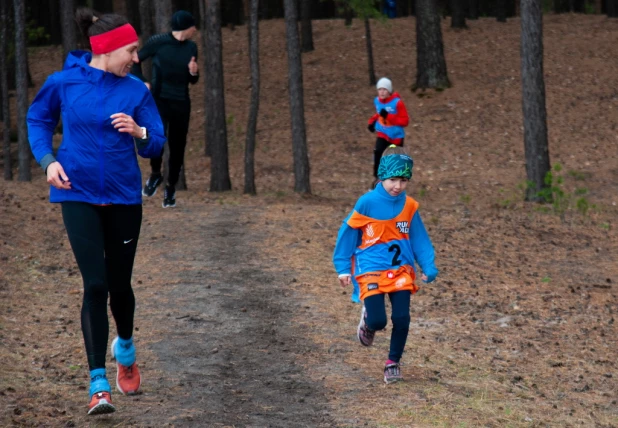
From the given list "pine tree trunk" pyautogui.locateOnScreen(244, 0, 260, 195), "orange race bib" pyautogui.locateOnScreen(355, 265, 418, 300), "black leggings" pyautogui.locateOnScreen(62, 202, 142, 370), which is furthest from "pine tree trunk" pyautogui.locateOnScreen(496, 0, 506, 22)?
"black leggings" pyautogui.locateOnScreen(62, 202, 142, 370)

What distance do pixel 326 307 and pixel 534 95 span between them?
884cm

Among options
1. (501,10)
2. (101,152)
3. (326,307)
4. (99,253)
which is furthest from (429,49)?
(99,253)

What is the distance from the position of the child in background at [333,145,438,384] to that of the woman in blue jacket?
169 centimetres

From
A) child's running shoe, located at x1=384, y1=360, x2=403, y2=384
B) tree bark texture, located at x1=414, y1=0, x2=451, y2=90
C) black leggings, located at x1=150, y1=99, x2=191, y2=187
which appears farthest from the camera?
tree bark texture, located at x1=414, y1=0, x2=451, y2=90

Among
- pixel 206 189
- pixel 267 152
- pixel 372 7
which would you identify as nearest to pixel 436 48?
pixel 372 7

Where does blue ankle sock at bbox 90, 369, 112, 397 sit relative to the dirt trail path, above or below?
above

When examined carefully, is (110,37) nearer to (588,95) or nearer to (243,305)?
(243,305)

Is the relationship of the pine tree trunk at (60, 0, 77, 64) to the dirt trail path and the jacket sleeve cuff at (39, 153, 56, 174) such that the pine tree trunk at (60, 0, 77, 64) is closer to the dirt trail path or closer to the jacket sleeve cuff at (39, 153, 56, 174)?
the dirt trail path

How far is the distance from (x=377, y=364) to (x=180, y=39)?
5902 millimetres

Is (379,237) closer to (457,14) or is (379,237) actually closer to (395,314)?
(395,314)

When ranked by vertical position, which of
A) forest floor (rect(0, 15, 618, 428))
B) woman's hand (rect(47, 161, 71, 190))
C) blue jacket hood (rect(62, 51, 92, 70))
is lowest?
forest floor (rect(0, 15, 618, 428))

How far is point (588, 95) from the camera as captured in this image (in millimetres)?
26891

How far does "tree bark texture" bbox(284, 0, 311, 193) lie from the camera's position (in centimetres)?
1677

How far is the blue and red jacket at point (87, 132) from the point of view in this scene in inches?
213
